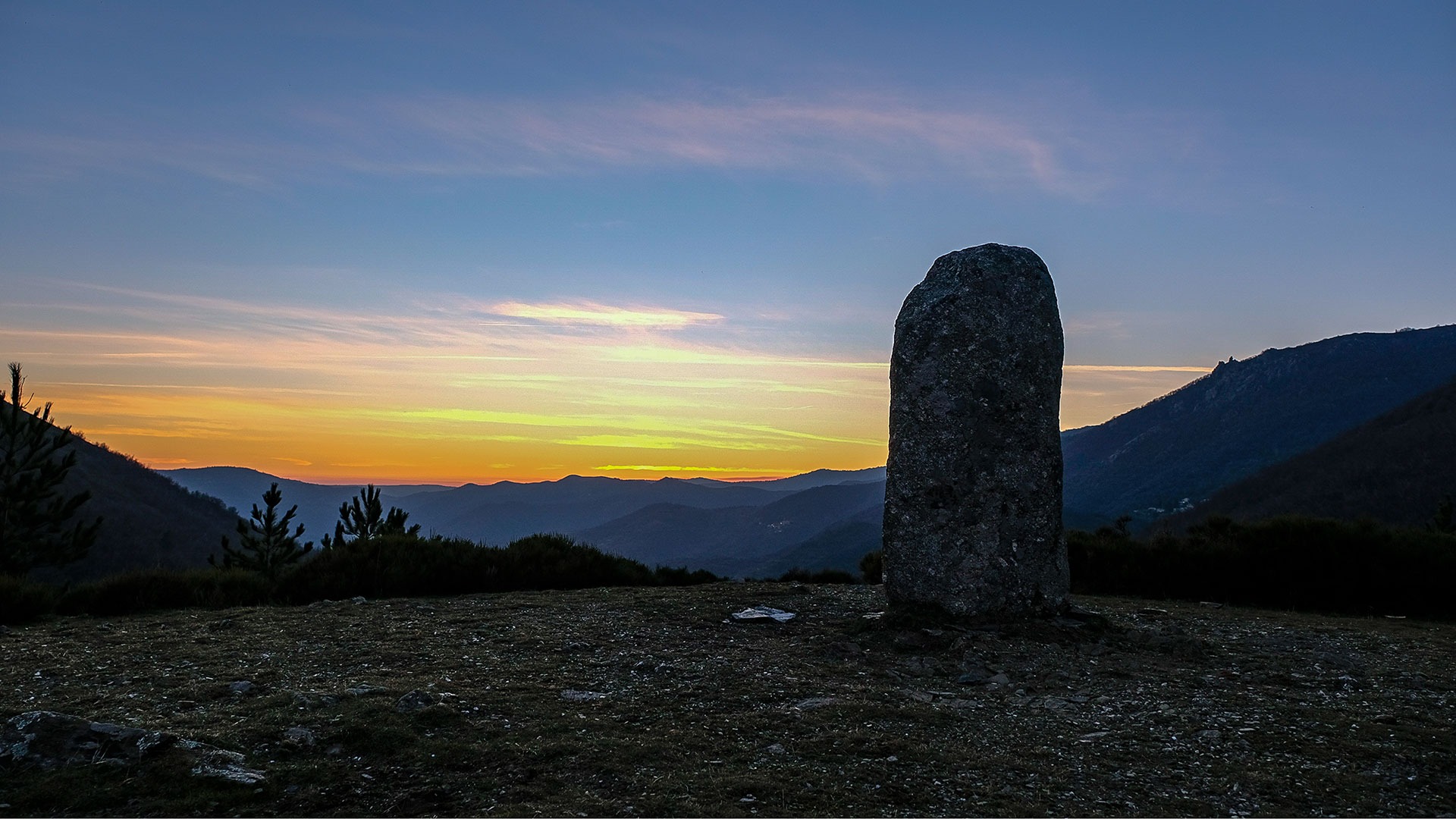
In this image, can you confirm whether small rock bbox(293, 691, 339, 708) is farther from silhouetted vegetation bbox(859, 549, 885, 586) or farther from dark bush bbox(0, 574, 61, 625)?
silhouetted vegetation bbox(859, 549, 885, 586)

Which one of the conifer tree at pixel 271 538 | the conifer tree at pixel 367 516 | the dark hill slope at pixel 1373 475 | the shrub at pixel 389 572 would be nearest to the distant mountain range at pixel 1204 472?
the dark hill slope at pixel 1373 475

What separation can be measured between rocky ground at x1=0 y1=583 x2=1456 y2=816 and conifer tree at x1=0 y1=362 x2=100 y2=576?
811cm

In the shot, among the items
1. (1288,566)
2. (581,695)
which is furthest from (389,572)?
(1288,566)

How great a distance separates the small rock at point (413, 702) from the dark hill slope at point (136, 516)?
46.5 metres

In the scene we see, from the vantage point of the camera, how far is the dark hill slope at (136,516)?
56438 mm

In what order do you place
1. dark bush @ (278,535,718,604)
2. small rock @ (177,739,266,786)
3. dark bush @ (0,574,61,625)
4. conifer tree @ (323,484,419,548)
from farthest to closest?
conifer tree @ (323,484,419,548), dark bush @ (278,535,718,604), dark bush @ (0,574,61,625), small rock @ (177,739,266,786)

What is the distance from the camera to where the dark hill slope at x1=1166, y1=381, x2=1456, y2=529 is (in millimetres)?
57531

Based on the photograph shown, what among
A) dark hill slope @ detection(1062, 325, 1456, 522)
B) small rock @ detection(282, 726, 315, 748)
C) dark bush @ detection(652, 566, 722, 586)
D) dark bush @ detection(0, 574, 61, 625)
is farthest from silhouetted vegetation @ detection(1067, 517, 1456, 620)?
dark hill slope @ detection(1062, 325, 1456, 522)

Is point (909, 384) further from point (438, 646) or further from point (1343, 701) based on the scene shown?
point (438, 646)

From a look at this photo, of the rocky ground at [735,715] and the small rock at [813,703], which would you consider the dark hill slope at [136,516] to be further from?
the small rock at [813,703]

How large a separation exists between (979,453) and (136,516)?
7678 cm

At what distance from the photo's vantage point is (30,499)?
17.3 meters

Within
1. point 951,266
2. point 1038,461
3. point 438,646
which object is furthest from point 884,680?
point 951,266

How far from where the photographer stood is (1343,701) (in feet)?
22.3
